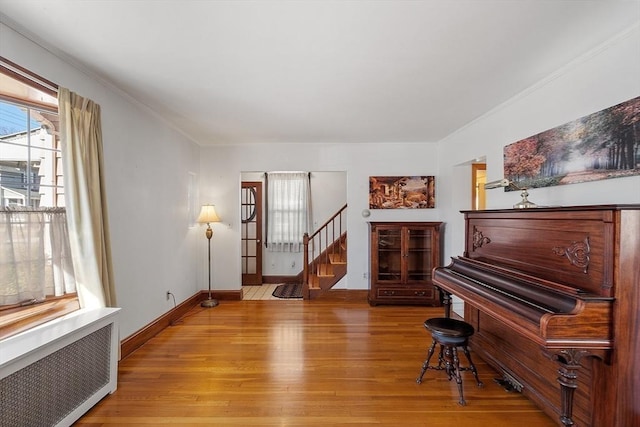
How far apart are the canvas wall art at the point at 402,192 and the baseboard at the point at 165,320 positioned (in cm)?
289

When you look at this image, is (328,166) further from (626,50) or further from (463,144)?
(626,50)

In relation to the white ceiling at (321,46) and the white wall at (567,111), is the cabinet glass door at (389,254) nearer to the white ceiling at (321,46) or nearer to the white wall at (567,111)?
the white wall at (567,111)

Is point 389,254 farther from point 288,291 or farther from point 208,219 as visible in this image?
point 208,219

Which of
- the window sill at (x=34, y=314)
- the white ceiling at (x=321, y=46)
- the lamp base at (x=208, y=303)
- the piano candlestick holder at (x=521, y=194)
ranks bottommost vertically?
the lamp base at (x=208, y=303)

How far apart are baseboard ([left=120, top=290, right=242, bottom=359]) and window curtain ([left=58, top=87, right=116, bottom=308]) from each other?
77cm

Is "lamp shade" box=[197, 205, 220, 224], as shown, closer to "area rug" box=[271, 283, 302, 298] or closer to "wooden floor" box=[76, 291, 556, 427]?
"wooden floor" box=[76, 291, 556, 427]

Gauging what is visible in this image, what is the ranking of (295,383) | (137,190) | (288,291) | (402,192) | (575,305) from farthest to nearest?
1. (288,291)
2. (402,192)
3. (137,190)
4. (295,383)
5. (575,305)

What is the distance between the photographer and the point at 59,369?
5.66 feet

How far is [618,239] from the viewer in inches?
52.6

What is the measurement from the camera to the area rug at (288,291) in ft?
16.1

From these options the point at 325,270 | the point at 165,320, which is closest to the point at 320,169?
the point at 325,270

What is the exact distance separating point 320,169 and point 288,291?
2418 millimetres

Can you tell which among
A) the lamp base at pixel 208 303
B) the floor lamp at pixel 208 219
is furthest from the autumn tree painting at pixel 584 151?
the lamp base at pixel 208 303

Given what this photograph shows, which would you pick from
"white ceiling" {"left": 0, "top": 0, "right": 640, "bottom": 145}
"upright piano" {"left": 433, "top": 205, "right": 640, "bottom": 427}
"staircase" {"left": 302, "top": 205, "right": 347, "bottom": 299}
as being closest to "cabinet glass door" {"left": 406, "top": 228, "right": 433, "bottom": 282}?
"staircase" {"left": 302, "top": 205, "right": 347, "bottom": 299}
